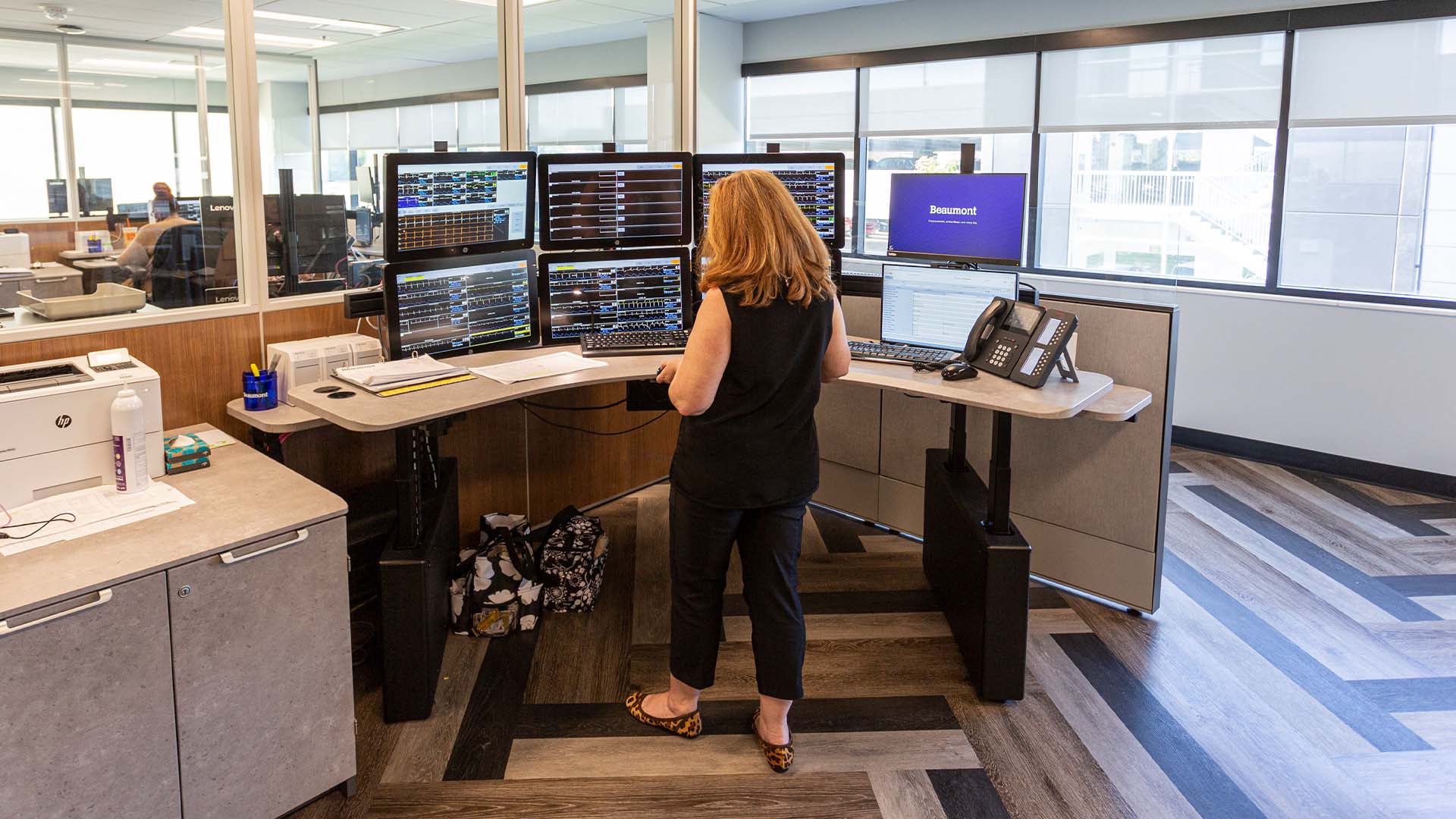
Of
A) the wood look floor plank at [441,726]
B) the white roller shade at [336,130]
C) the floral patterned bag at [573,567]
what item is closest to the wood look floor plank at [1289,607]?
the floral patterned bag at [573,567]

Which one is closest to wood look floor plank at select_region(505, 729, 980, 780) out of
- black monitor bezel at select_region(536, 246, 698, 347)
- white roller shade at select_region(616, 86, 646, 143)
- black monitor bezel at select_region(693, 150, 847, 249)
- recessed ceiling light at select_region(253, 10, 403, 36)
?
black monitor bezel at select_region(536, 246, 698, 347)

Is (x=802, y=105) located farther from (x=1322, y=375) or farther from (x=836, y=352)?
(x=836, y=352)

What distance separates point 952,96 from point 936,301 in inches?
151

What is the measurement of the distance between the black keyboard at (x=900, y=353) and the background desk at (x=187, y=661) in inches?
66.9

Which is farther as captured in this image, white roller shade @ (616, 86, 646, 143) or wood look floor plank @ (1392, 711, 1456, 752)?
white roller shade @ (616, 86, 646, 143)

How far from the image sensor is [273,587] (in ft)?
6.81

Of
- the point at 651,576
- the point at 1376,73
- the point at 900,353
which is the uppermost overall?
the point at 1376,73

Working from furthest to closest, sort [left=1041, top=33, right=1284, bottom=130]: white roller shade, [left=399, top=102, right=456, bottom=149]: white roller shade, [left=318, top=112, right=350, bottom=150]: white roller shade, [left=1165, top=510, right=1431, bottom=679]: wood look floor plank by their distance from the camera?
[left=318, top=112, right=350, bottom=150]: white roller shade → [left=399, top=102, right=456, bottom=149]: white roller shade → [left=1041, top=33, right=1284, bottom=130]: white roller shade → [left=1165, top=510, right=1431, bottom=679]: wood look floor plank

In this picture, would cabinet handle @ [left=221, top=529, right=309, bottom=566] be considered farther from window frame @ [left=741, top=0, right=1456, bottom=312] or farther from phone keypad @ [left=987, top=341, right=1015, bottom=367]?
window frame @ [left=741, top=0, right=1456, bottom=312]

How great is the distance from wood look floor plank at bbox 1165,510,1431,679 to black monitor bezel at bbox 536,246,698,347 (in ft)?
7.24

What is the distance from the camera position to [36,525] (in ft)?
6.59

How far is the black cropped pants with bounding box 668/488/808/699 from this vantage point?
2.35 m

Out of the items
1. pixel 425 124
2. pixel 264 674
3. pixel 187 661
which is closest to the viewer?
pixel 187 661

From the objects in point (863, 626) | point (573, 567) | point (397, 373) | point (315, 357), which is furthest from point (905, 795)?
point (315, 357)
